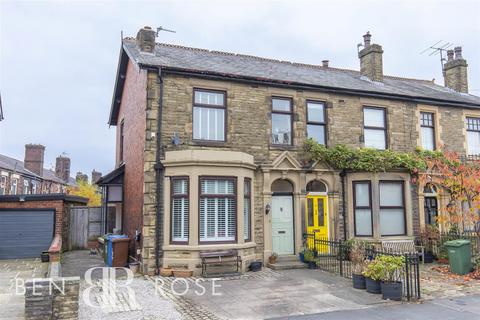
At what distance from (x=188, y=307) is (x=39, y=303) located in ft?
9.75

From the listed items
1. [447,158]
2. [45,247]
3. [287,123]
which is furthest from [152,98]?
[447,158]

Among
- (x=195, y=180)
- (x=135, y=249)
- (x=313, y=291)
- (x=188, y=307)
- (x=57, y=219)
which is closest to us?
(x=188, y=307)

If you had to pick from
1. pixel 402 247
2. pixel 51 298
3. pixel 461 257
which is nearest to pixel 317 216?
pixel 402 247

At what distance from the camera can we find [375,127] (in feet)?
51.7

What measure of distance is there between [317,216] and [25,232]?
1266cm

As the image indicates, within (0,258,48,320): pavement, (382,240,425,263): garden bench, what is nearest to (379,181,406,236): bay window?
(382,240,425,263): garden bench

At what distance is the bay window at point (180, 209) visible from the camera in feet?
39.6

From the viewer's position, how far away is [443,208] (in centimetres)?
1596

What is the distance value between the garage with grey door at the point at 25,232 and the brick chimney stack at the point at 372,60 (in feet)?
52.7

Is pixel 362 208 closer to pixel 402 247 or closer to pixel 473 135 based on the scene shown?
pixel 402 247

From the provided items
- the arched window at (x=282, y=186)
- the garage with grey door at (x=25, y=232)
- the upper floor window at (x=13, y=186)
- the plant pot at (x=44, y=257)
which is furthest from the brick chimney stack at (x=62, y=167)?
the arched window at (x=282, y=186)

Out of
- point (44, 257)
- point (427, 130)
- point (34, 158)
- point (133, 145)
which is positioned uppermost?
point (34, 158)

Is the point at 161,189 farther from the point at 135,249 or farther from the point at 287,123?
the point at 287,123

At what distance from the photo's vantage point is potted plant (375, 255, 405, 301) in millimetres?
9039
